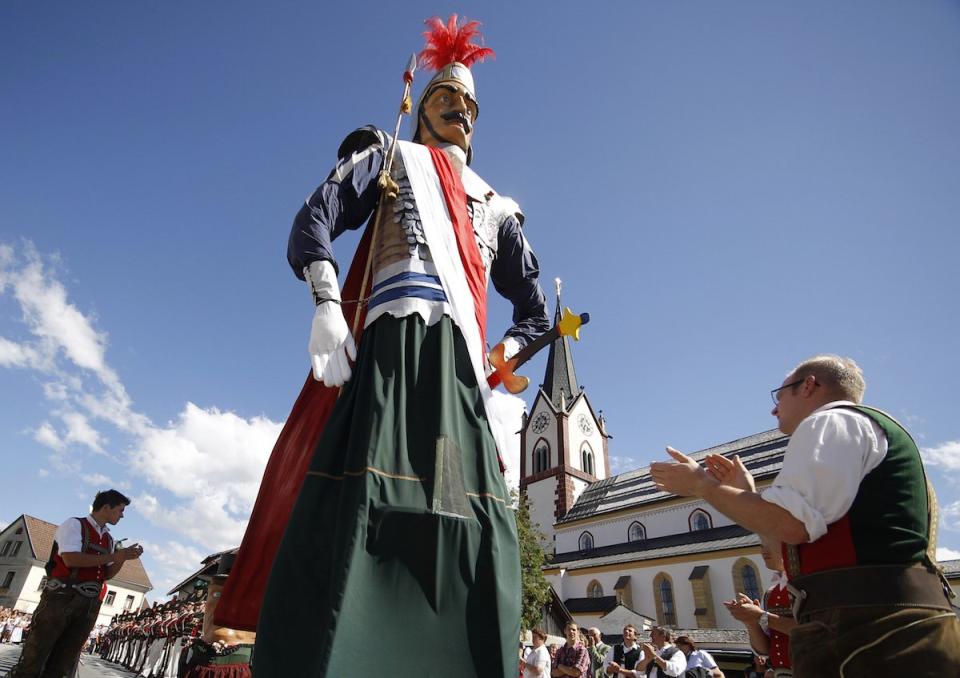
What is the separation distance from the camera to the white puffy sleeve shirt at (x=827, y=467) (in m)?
1.71

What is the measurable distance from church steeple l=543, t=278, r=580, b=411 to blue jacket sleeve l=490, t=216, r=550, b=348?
155 feet

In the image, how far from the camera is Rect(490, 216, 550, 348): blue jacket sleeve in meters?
3.14

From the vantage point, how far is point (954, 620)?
161cm

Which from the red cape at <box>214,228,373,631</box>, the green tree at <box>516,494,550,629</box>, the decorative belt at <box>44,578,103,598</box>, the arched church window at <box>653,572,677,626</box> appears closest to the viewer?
the red cape at <box>214,228,373,631</box>

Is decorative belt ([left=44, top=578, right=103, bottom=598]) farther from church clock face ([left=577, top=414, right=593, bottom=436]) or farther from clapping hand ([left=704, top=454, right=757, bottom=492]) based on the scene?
church clock face ([left=577, top=414, right=593, bottom=436])

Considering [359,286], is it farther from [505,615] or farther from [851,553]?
[851,553]

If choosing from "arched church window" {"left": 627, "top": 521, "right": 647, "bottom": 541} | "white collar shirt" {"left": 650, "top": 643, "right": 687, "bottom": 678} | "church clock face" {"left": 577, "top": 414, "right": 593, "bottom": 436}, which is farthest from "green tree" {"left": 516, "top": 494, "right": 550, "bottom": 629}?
"church clock face" {"left": 577, "top": 414, "right": 593, "bottom": 436}

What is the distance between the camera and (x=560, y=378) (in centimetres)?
5453

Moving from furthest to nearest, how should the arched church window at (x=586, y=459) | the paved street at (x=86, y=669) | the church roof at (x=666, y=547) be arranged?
the arched church window at (x=586, y=459) < the church roof at (x=666, y=547) < the paved street at (x=86, y=669)

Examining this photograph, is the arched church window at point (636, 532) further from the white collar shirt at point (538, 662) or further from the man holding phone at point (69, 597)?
the man holding phone at point (69, 597)

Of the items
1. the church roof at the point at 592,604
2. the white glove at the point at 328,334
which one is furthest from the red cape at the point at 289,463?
the church roof at the point at 592,604

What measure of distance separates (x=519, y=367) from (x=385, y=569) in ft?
4.32

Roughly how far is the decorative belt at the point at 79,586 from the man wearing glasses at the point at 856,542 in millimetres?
5699

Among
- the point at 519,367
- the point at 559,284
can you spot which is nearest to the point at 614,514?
the point at 559,284
